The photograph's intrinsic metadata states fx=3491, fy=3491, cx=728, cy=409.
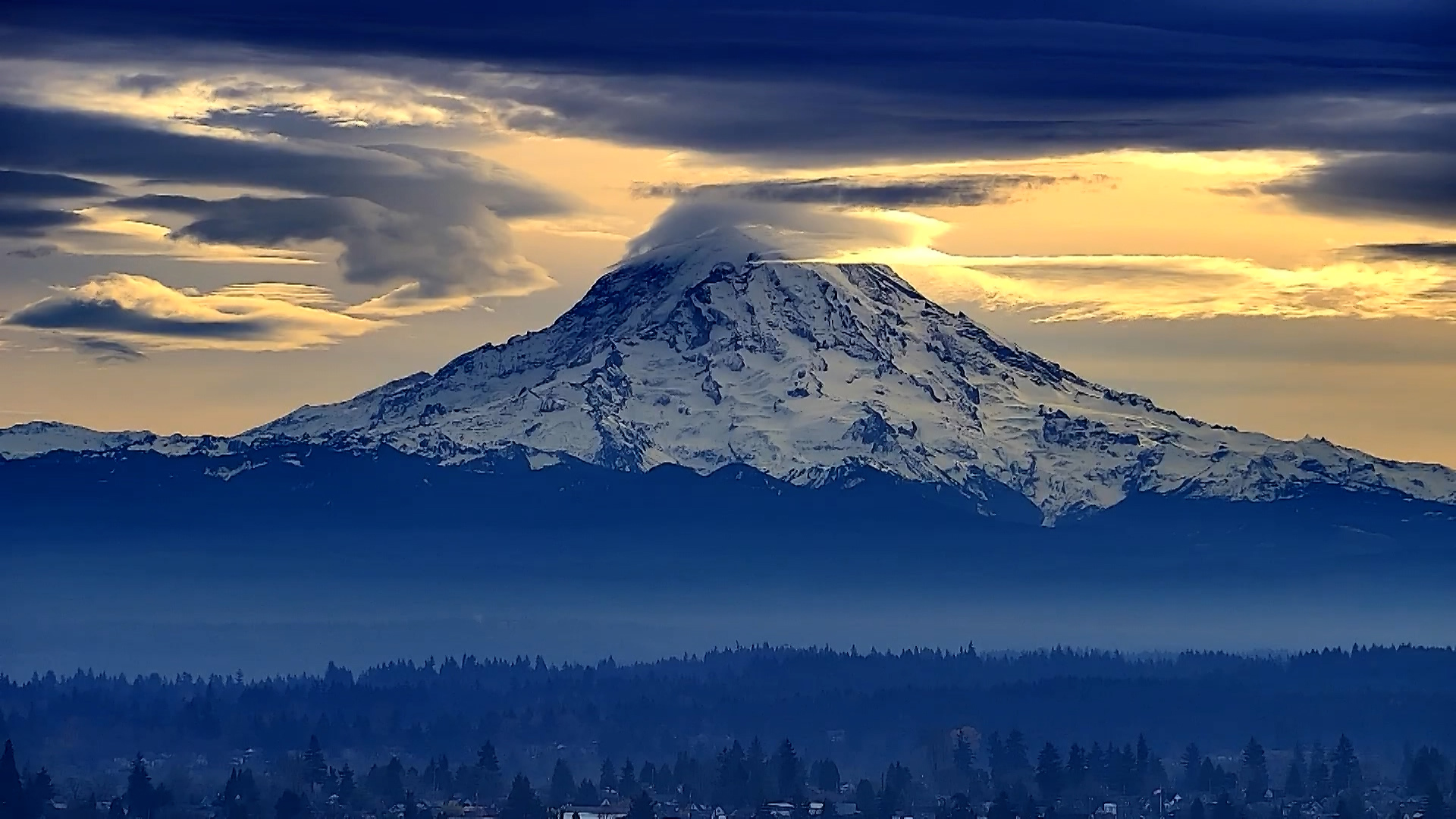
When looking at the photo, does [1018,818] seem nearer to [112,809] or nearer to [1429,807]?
[1429,807]

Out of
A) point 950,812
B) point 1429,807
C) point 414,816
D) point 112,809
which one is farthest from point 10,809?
point 1429,807

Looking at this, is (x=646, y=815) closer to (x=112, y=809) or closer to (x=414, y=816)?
(x=414, y=816)

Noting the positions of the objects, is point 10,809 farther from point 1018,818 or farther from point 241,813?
point 1018,818

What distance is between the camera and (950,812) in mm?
198000

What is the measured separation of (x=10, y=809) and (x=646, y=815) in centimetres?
3649

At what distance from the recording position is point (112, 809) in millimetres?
197500

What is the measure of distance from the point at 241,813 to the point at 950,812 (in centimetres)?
4011

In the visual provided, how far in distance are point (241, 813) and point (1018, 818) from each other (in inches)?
1734

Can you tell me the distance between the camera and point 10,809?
197000 millimetres

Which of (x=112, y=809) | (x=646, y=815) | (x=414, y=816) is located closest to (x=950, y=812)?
(x=646, y=815)

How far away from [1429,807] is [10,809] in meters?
80.3

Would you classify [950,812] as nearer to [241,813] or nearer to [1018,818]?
[1018,818]

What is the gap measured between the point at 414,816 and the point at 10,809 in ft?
74.4

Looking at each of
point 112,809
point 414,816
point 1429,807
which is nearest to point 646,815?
point 414,816
